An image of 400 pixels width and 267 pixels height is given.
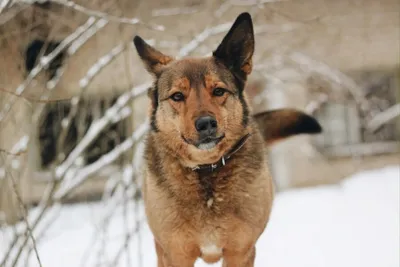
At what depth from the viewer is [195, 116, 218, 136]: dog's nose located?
2.87 meters

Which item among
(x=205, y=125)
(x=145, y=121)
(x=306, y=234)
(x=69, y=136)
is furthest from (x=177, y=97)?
(x=69, y=136)

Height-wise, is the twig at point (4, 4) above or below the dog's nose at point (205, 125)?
above

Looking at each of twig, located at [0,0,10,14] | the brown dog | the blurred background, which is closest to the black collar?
the brown dog

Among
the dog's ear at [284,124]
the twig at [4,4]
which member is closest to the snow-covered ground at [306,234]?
the dog's ear at [284,124]

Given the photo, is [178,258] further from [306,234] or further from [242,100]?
[306,234]

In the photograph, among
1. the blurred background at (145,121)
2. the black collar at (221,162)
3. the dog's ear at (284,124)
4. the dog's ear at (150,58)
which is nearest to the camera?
the black collar at (221,162)

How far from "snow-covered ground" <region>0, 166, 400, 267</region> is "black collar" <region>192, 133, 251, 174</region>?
95 centimetres

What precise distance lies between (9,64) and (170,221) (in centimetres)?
279

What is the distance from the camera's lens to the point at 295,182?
1143 centimetres

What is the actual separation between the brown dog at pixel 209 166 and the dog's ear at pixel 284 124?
2.09 ft

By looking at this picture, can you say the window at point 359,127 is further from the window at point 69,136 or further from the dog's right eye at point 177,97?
the dog's right eye at point 177,97

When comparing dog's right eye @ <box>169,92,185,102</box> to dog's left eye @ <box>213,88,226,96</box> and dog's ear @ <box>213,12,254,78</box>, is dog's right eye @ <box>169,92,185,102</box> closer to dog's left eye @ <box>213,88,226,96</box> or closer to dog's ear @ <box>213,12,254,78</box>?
dog's left eye @ <box>213,88,226,96</box>

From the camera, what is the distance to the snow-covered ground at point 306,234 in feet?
16.5

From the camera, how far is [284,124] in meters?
4.07
